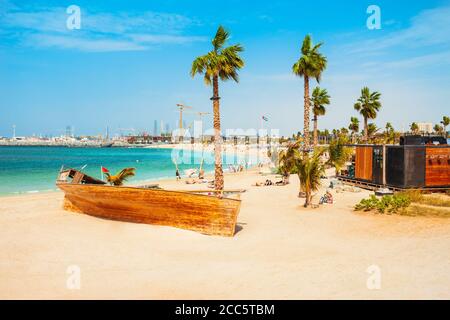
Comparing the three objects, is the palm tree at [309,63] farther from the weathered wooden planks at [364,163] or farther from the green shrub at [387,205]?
the green shrub at [387,205]

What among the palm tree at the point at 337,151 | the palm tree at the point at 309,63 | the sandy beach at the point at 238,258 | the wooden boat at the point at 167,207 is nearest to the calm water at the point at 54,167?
the palm tree at the point at 309,63

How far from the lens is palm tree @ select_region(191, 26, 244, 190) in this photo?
681 inches

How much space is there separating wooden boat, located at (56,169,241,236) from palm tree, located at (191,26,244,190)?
604cm

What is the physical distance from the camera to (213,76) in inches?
698

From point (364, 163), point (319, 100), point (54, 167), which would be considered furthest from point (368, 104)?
point (54, 167)

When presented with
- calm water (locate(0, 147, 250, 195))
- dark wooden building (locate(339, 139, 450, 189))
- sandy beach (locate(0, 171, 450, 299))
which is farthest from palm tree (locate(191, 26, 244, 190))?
calm water (locate(0, 147, 250, 195))

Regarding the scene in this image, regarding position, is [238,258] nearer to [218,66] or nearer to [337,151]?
[218,66]

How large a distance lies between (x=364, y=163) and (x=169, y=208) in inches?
610

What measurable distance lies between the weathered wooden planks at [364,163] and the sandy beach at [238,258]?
8460mm

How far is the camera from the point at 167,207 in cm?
1202

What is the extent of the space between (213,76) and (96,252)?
428 inches

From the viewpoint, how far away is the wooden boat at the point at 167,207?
11.4m
